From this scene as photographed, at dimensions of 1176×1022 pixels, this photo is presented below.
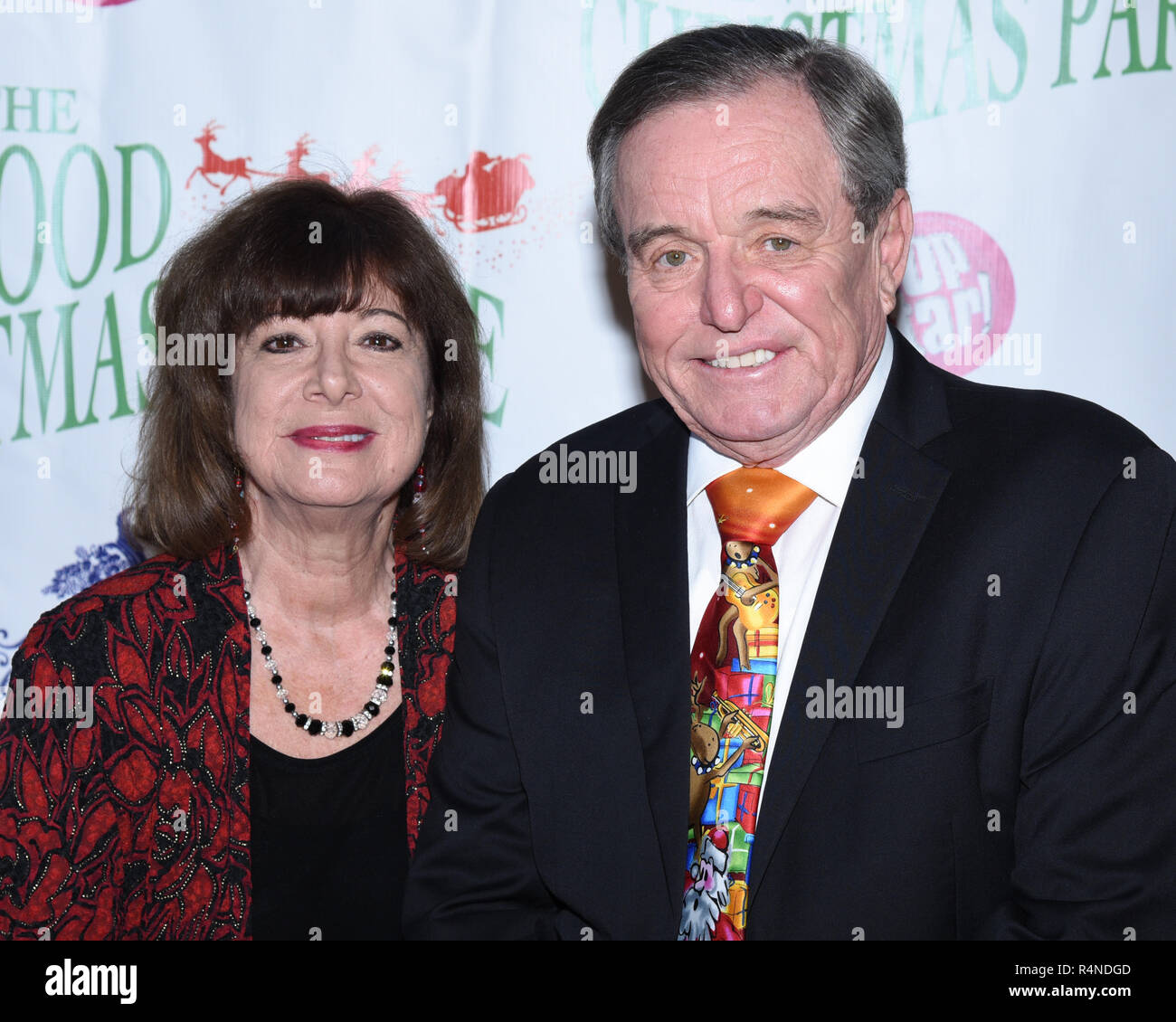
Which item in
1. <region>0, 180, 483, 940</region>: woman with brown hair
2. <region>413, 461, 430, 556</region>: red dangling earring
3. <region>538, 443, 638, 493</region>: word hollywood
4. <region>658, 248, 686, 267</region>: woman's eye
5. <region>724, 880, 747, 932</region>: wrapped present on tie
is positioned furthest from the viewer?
<region>413, 461, 430, 556</region>: red dangling earring

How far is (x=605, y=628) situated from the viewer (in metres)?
1.69

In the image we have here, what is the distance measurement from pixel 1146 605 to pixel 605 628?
26.0 inches

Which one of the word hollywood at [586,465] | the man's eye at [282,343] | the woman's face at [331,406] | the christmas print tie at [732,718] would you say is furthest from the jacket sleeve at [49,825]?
the christmas print tie at [732,718]

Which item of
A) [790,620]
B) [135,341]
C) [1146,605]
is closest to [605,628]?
[790,620]

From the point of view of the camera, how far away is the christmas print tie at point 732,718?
1.53 m

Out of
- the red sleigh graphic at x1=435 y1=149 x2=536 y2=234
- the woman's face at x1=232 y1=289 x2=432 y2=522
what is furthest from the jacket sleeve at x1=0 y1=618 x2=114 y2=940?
the red sleigh graphic at x1=435 y1=149 x2=536 y2=234

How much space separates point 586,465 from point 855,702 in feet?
1.89

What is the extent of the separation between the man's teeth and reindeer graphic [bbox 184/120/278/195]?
1.36 meters

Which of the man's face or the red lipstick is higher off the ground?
the man's face

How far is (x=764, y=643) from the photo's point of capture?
1572mm

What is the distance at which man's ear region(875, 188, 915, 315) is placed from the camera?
5.49 feet

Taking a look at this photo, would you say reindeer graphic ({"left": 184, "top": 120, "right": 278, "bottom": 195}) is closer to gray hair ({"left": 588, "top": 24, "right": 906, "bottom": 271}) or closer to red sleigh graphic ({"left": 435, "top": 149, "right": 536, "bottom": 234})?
red sleigh graphic ({"left": 435, "top": 149, "right": 536, "bottom": 234})

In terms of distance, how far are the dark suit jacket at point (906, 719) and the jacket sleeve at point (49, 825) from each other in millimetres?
549

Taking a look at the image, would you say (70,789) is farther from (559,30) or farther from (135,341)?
(559,30)
